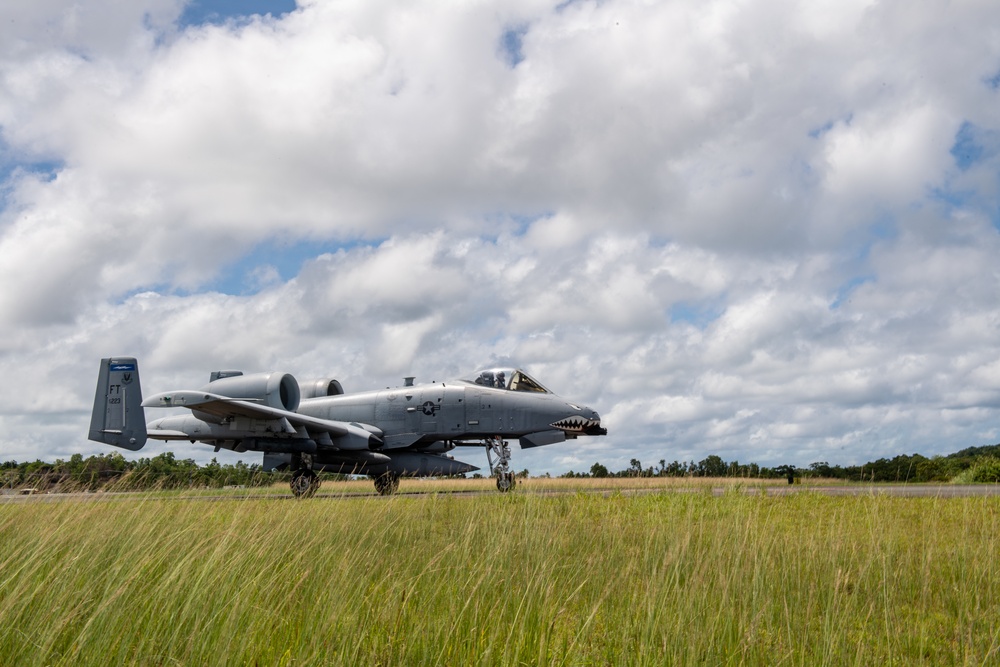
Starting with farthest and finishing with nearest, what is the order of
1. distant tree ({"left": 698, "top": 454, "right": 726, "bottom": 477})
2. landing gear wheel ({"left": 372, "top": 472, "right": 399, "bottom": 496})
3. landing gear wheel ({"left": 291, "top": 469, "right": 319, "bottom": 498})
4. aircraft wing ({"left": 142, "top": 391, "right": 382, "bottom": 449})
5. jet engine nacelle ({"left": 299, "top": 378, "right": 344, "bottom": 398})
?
1. jet engine nacelle ({"left": 299, "top": 378, "right": 344, "bottom": 398})
2. landing gear wheel ({"left": 372, "top": 472, "right": 399, "bottom": 496})
3. landing gear wheel ({"left": 291, "top": 469, "right": 319, "bottom": 498})
4. aircraft wing ({"left": 142, "top": 391, "right": 382, "bottom": 449})
5. distant tree ({"left": 698, "top": 454, "right": 726, "bottom": 477})

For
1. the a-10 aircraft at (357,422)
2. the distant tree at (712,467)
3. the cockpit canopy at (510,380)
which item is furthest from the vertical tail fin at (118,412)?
the distant tree at (712,467)

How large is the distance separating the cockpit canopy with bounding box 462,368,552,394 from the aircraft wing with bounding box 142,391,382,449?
3.19 metres

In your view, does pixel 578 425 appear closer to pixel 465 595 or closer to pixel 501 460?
pixel 501 460

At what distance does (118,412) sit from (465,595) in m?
18.5

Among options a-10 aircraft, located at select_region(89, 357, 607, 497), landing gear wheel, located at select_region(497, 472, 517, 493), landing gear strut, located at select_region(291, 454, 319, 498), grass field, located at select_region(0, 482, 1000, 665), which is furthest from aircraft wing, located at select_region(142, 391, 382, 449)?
grass field, located at select_region(0, 482, 1000, 665)

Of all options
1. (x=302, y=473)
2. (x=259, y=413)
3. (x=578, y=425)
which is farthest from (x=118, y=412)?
(x=578, y=425)

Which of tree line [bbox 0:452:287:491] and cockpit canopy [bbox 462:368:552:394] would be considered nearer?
tree line [bbox 0:452:287:491]

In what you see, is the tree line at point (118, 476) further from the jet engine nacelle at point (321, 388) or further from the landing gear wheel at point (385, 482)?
the jet engine nacelle at point (321, 388)

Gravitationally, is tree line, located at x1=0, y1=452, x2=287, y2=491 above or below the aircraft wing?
below

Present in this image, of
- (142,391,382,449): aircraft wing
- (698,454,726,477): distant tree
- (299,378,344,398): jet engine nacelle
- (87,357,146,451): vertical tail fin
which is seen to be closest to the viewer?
(698,454,726,477): distant tree

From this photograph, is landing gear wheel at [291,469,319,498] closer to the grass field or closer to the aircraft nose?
the aircraft nose

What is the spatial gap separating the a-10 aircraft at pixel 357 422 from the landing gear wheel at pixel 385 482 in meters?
0.04

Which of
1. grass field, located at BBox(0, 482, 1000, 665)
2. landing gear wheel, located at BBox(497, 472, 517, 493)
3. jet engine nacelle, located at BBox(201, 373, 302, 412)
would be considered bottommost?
grass field, located at BBox(0, 482, 1000, 665)

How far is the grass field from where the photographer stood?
154 inches
